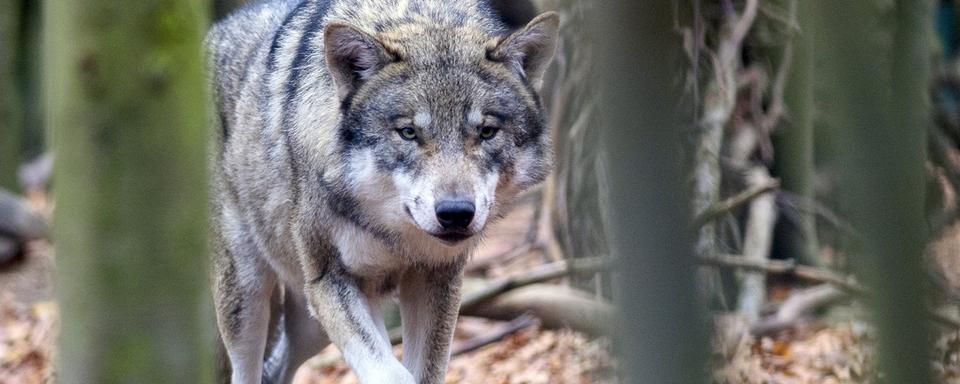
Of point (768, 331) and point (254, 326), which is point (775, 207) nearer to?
point (768, 331)

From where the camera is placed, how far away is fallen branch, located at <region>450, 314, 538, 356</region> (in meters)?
7.95

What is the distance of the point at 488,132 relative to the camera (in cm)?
507

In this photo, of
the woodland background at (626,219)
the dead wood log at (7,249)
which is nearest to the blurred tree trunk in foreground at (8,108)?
the dead wood log at (7,249)

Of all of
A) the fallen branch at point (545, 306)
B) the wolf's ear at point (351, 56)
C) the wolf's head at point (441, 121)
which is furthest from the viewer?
the fallen branch at point (545, 306)

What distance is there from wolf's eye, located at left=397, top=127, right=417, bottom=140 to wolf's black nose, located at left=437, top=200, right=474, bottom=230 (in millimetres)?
375

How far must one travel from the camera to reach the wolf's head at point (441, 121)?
4.88 m

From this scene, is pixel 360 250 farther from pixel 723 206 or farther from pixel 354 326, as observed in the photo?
pixel 723 206

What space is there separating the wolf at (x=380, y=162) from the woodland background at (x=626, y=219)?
84 cm

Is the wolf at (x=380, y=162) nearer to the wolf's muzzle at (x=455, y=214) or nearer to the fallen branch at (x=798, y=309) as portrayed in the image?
the wolf's muzzle at (x=455, y=214)

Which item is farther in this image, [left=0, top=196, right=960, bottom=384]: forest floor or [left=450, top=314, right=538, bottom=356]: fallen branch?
[left=450, top=314, right=538, bottom=356]: fallen branch

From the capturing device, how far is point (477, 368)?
7.91 meters

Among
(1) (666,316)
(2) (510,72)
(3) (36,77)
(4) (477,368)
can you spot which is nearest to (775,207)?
(4) (477,368)

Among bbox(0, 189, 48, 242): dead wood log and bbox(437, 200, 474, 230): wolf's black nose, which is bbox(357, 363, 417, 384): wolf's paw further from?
bbox(0, 189, 48, 242): dead wood log

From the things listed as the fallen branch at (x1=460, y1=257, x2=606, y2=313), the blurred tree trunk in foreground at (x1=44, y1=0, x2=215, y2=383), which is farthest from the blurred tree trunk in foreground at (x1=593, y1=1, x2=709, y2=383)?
the fallen branch at (x1=460, y1=257, x2=606, y2=313)
